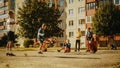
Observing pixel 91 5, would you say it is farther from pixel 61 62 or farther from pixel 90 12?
pixel 61 62

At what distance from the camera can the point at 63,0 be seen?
79.1 metres

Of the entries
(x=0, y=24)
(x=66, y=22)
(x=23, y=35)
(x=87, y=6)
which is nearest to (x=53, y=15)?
(x=23, y=35)

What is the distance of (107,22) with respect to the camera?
53500mm

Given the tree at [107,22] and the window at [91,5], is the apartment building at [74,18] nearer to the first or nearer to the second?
the window at [91,5]

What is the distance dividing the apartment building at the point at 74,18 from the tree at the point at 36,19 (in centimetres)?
1806

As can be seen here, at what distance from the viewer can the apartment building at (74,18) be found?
71.9 metres

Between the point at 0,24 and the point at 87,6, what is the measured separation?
145 feet

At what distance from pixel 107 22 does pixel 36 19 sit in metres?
13.0

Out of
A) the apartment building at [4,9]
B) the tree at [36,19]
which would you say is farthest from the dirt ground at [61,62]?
the apartment building at [4,9]

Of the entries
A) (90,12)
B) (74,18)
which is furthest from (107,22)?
(74,18)

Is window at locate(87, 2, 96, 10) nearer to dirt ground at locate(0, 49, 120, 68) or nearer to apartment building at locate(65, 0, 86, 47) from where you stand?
apartment building at locate(65, 0, 86, 47)

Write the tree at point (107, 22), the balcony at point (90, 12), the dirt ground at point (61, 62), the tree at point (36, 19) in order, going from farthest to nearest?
the balcony at point (90, 12), the tree at point (107, 22), the tree at point (36, 19), the dirt ground at point (61, 62)

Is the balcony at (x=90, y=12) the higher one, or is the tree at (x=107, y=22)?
the balcony at (x=90, y=12)

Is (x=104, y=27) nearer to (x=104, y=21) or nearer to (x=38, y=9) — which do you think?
(x=104, y=21)
